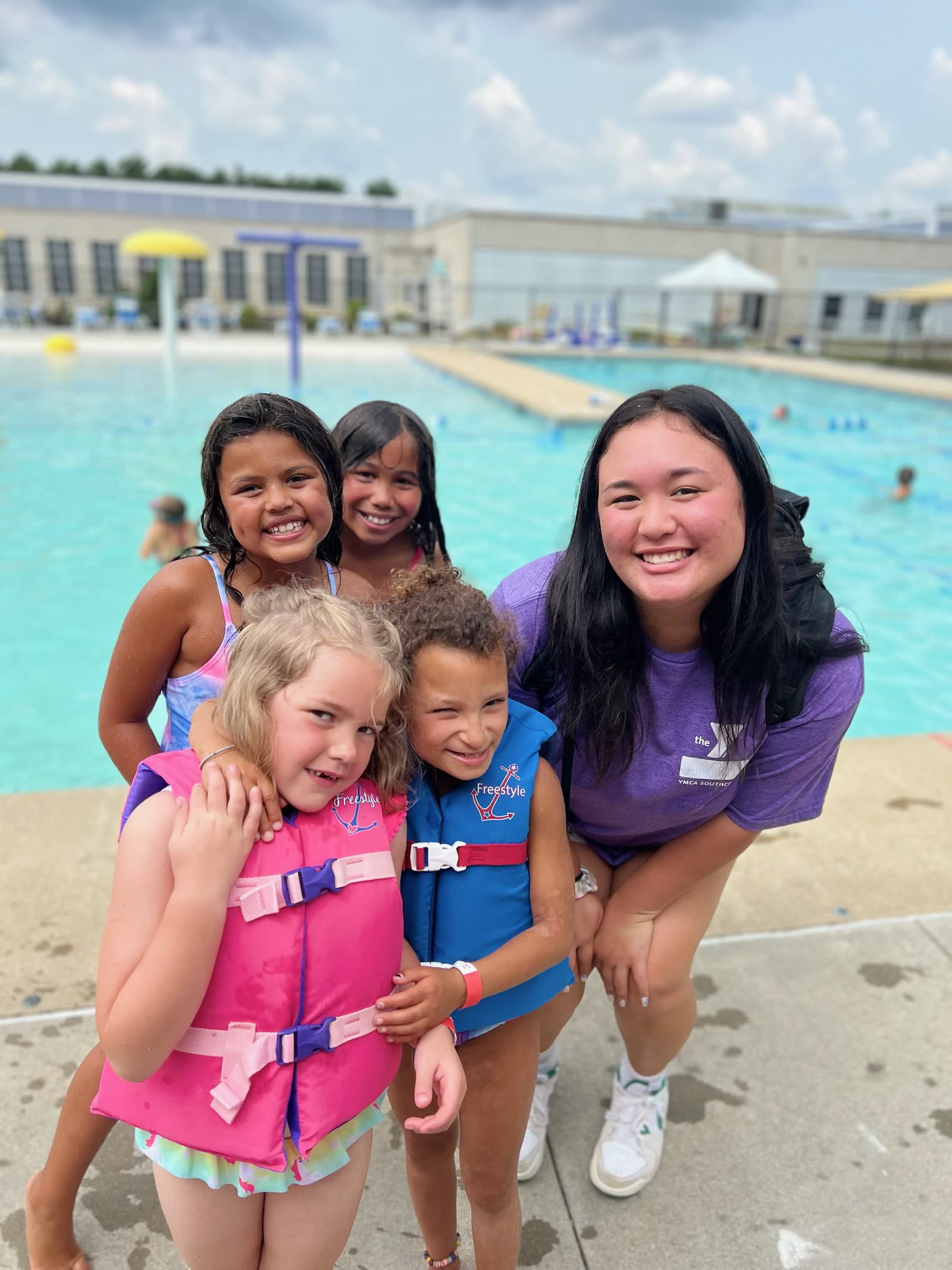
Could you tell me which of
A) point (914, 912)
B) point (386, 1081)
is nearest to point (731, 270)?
point (914, 912)

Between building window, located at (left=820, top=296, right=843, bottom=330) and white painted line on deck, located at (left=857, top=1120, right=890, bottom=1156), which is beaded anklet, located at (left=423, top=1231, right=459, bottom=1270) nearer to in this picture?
white painted line on deck, located at (left=857, top=1120, right=890, bottom=1156)

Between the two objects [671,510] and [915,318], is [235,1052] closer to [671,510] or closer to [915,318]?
[671,510]

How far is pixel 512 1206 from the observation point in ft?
6.07

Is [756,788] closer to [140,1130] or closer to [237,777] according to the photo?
[237,777]

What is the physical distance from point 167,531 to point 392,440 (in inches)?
198

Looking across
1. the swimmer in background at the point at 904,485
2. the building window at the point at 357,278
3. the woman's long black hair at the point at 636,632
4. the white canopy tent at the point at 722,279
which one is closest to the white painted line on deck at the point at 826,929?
the woman's long black hair at the point at 636,632

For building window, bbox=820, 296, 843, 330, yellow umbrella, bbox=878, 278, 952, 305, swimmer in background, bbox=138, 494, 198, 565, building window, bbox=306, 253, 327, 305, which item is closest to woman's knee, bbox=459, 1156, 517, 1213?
swimmer in background, bbox=138, 494, 198, 565

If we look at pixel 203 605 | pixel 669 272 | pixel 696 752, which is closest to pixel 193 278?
pixel 669 272

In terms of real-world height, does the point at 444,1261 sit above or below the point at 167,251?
below

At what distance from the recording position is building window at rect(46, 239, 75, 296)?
39219 mm

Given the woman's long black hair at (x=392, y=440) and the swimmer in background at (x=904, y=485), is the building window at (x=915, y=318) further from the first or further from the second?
the woman's long black hair at (x=392, y=440)

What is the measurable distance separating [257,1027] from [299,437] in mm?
A: 1197

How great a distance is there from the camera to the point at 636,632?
1968 mm

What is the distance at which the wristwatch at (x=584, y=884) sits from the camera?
2197mm
